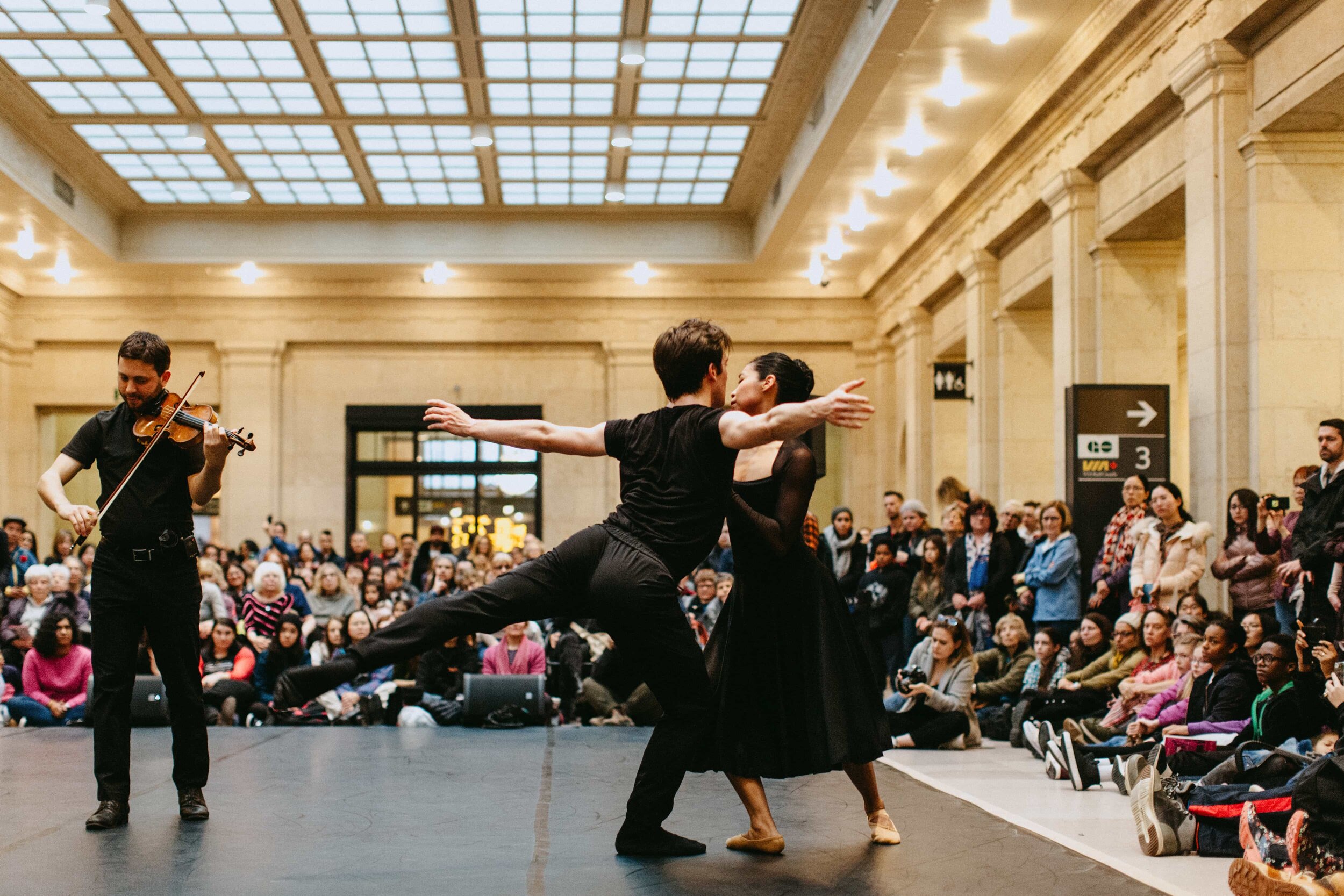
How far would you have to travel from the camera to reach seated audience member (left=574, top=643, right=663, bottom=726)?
1138 cm

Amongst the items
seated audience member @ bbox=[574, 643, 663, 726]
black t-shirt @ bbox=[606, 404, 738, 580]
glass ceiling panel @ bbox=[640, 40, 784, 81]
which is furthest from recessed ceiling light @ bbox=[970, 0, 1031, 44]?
black t-shirt @ bbox=[606, 404, 738, 580]

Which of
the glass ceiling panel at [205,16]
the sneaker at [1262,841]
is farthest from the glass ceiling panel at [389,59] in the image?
the sneaker at [1262,841]

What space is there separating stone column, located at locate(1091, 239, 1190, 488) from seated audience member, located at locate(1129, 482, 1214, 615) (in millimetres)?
3727

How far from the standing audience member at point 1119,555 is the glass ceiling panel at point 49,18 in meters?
12.0

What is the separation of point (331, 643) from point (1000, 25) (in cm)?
839

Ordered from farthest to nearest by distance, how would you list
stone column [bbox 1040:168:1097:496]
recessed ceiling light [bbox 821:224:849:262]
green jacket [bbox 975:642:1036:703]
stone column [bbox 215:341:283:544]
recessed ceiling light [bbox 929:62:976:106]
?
1. stone column [bbox 215:341:283:544]
2. recessed ceiling light [bbox 821:224:849:262]
3. recessed ceiling light [bbox 929:62:976:106]
4. stone column [bbox 1040:168:1097:496]
5. green jacket [bbox 975:642:1036:703]

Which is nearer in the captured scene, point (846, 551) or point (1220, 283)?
point (1220, 283)

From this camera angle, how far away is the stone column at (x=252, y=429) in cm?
2427

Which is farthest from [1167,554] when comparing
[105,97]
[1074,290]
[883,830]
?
[105,97]

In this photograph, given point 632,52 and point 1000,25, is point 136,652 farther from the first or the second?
point 632,52

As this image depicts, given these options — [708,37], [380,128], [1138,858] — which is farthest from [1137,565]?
[380,128]

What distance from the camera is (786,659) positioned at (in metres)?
5.08

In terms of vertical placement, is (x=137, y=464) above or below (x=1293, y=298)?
below

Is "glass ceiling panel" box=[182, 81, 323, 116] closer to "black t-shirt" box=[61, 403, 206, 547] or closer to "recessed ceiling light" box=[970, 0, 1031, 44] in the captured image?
"recessed ceiling light" box=[970, 0, 1031, 44]
